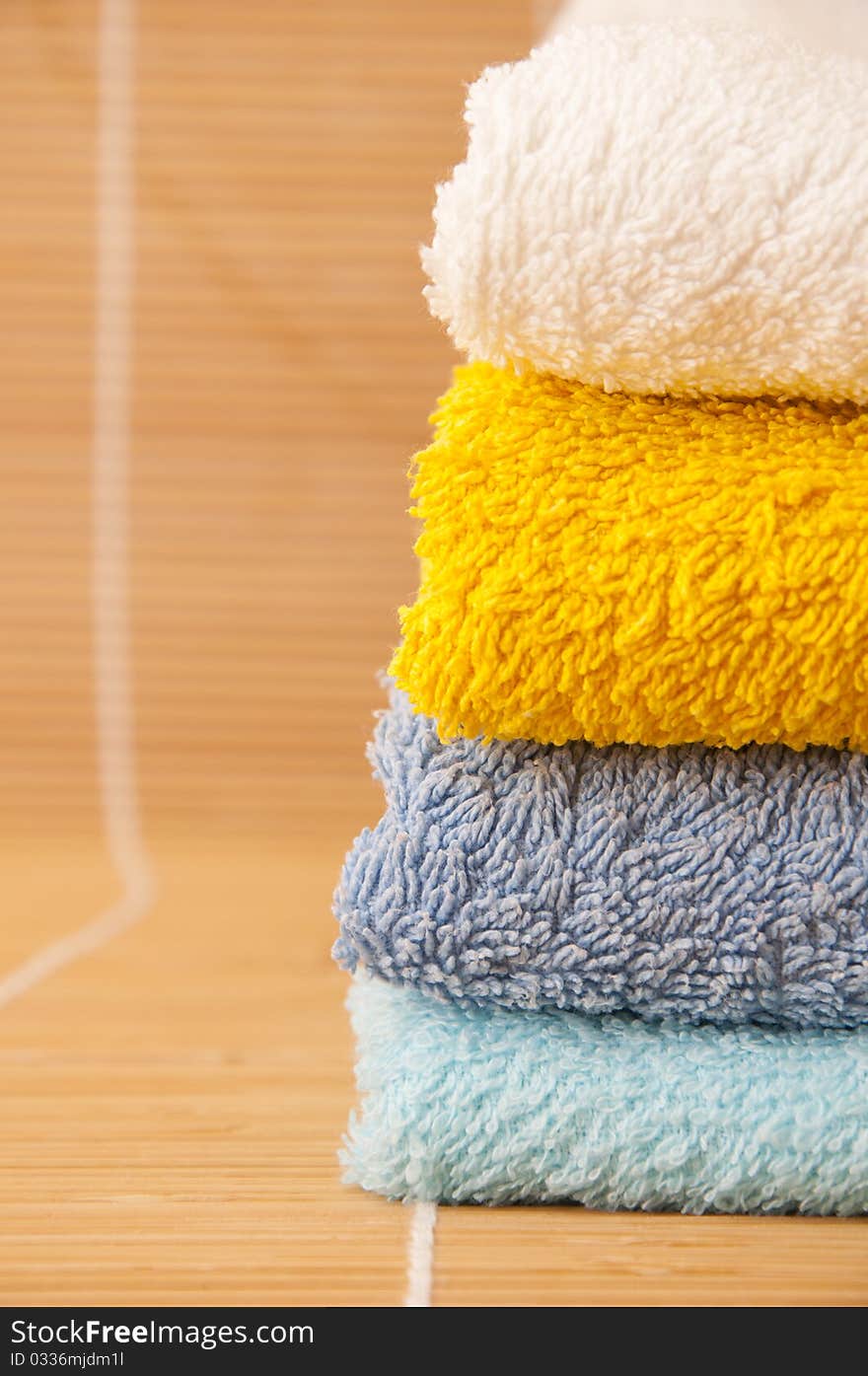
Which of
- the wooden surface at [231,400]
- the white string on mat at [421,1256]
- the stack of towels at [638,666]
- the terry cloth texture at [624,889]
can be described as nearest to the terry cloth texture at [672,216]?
the stack of towels at [638,666]

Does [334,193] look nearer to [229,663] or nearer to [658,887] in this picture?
[229,663]

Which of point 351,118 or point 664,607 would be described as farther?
point 351,118

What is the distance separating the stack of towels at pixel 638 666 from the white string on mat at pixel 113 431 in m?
0.58

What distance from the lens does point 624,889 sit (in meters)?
0.38

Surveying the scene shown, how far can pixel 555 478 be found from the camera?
370 mm

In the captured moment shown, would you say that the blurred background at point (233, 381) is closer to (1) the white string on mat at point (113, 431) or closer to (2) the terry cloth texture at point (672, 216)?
(1) the white string on mat at point (113, 431)

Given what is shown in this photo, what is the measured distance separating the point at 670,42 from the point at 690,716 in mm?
169

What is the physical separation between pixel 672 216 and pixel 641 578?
0.28 ft

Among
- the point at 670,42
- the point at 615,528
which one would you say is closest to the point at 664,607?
the point at 615,528

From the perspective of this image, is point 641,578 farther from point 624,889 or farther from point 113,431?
point 113,431

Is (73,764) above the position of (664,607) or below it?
above

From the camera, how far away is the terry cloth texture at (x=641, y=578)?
14.1 inches
